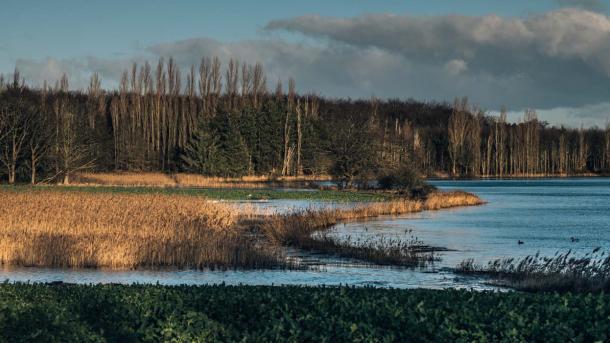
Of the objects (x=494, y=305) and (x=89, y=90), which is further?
(x=89, y=90)

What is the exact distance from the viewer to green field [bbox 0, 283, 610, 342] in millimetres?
10836

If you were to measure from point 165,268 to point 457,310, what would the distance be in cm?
1339

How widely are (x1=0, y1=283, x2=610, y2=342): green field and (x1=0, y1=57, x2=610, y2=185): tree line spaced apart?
55379 millimetres

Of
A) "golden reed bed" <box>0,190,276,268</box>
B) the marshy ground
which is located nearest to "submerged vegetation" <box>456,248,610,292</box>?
the marshy ground

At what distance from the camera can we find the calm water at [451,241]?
2159 centimetres

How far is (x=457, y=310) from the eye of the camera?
38.8ft

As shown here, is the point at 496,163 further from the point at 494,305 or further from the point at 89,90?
the point at 494,305

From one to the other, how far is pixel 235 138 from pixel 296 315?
8063cm

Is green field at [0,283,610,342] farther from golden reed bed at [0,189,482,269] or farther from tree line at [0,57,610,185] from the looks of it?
tree line at [0,57,610,185]

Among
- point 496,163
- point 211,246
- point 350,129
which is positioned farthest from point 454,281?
point 496,163

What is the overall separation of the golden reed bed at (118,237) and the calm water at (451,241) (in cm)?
95

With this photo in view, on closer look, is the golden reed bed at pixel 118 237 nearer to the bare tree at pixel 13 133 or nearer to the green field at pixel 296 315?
the green field at pixel 296 315

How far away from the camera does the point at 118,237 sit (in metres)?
25.6

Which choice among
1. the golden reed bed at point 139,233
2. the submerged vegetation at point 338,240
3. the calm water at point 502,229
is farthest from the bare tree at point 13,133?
the calm water at point 502,229
